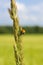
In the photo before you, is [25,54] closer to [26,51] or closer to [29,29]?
[26,51]

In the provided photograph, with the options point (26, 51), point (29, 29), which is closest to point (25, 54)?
point (26, 51)

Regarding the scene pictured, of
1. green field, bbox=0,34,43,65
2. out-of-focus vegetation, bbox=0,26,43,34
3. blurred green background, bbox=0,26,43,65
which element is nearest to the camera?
green field, bbox=0,34,43,65

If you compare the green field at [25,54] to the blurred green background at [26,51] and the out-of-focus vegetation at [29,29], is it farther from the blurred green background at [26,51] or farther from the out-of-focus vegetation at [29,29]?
the out-of-focus vegetation at [29,29]

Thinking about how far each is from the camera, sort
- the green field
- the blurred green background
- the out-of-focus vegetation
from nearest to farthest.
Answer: the green field, the blurred green background, the out-of-focus vegetation

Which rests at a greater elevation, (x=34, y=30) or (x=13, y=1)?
(x=13, y=1)

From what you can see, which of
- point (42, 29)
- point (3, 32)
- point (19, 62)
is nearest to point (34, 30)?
point (42, 29)

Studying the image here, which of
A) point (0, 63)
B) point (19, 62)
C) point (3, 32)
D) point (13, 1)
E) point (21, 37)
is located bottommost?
point (3, 32)

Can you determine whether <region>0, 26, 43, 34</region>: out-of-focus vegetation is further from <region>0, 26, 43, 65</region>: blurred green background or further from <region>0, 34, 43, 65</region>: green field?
<region>0, 34, 43, 65</region>: green field

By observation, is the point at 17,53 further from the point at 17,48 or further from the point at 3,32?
the point at 3,32

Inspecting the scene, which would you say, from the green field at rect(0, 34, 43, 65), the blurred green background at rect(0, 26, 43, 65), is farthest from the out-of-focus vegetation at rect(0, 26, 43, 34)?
the green field at rect(0, 34, 43, 65)

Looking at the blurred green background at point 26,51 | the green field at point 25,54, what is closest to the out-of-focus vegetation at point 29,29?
the blurred green background at point 26,51

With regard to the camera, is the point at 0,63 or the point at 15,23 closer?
the point at 15,23
